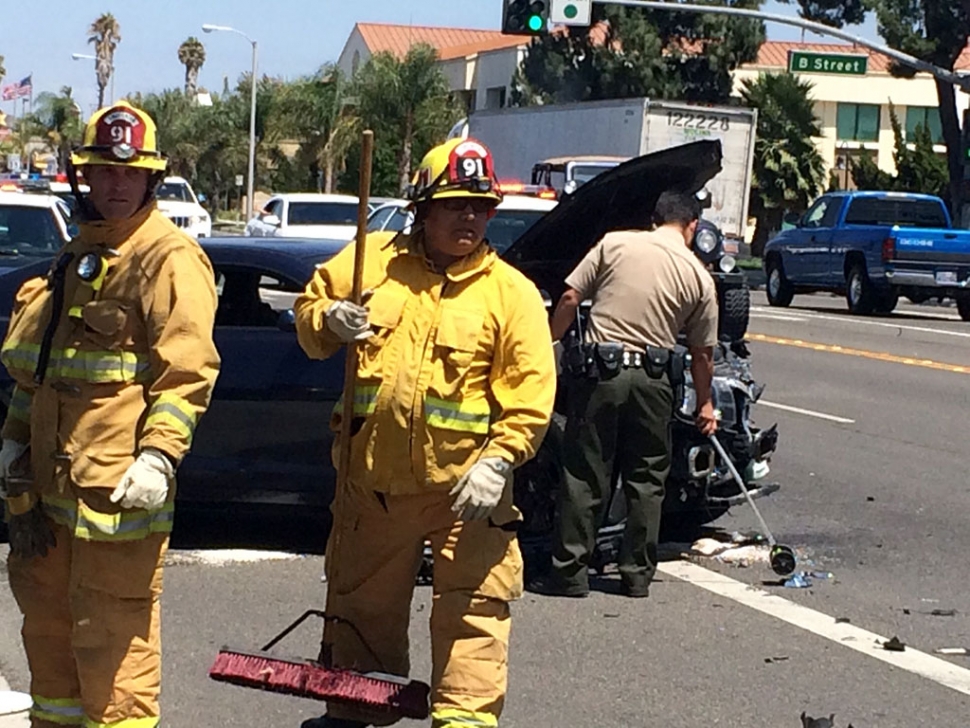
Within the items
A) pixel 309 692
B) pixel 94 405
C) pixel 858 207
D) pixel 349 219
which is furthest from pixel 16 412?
pixel 858 207

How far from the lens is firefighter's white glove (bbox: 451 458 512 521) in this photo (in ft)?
14.8

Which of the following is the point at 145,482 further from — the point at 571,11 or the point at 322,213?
the point at 571,11

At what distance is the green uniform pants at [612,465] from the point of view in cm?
737

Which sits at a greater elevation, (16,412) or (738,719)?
(16,412)

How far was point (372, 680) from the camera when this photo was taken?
4.61 m

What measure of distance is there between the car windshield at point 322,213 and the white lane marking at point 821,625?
691 inches

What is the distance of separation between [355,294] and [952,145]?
126 ft

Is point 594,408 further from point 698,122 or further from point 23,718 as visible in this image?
point 698,122

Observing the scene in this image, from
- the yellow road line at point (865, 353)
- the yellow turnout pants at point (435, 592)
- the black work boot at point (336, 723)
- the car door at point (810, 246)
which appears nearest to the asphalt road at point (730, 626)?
the black work boot at point (336, 723)

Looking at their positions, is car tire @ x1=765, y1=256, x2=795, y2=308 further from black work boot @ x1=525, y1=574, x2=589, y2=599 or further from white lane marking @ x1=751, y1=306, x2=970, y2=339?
Answer: black work boot @ x1=525, y1=574, x2=589, y2=599

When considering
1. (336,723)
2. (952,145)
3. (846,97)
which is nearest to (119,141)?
(336,723)

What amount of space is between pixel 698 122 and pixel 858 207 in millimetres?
4564

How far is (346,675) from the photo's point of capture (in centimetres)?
461

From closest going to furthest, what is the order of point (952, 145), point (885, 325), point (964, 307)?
point (885, 325) < point (964, 307) < point (952, 145)
